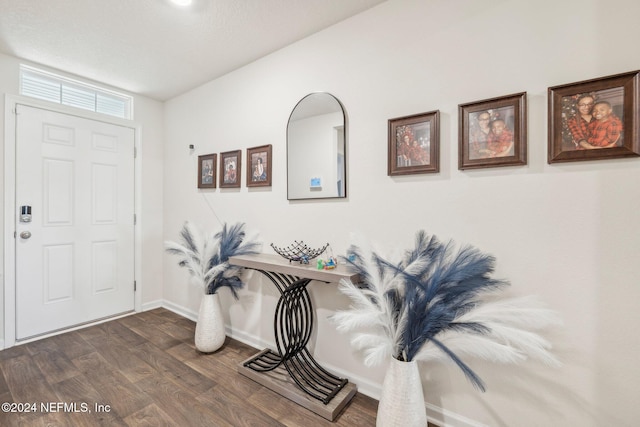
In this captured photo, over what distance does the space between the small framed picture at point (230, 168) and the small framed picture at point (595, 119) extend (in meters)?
2.28

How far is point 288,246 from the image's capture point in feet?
7.48

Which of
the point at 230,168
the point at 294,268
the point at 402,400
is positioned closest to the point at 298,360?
the point at 294,268

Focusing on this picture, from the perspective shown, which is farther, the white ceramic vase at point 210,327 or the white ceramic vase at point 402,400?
the white ceramic vase at point 210,327

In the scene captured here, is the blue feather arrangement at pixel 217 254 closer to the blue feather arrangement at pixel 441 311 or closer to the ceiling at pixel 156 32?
the blue feather arrangement at pixel 441 311

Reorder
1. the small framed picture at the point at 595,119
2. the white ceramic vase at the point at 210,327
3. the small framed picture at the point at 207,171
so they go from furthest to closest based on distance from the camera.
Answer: the small framed picture at the point at 207,171
the white ceramic vase at the point at 210,327
the small framed picture at the point at 595,119

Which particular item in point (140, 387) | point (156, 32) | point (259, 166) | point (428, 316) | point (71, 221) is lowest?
point (140, 387)

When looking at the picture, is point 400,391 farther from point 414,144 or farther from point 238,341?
point 238,341

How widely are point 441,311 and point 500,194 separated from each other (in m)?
0.68

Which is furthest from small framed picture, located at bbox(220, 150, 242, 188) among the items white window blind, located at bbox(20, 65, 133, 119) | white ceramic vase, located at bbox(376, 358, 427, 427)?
white ceramic vase, located at bbox(376, 358, 427, 427)

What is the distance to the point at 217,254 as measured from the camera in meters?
2.49

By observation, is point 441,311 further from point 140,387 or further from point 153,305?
point 153,305

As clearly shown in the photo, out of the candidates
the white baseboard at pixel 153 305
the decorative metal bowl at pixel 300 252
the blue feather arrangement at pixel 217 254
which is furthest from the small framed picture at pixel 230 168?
the white baseboard at pixel 153 305

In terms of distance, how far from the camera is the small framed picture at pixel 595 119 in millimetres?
1193

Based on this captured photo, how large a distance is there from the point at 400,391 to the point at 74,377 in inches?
89.1
